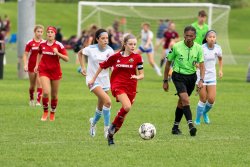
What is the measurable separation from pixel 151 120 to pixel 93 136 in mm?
3146

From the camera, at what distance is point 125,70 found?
1332cm

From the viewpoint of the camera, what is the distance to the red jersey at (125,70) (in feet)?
43.5

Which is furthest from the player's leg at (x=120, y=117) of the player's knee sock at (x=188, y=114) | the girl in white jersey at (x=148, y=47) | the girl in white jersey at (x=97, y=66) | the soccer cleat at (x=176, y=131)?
the girl in white jersey at (x=148, y=47)

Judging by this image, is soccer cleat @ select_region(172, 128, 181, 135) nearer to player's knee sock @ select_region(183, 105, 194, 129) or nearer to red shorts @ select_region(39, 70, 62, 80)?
player's knee sock @ select_region(183, 105, 194, 129)

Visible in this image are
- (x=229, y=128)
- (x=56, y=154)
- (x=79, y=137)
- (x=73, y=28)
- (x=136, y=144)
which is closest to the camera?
(x=56, y=154)

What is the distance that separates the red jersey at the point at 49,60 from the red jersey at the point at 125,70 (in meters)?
3.79

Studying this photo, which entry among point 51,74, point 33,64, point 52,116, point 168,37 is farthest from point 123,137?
point 168,37

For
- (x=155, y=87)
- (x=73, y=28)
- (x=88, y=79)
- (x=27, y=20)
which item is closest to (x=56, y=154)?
(x=88, y=79)

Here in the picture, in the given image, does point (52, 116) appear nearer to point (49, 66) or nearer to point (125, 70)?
point (49, 66)

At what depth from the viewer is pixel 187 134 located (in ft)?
48.4

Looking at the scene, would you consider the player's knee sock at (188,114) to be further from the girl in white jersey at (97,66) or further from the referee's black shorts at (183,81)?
the girl in white jersey at (97,66)

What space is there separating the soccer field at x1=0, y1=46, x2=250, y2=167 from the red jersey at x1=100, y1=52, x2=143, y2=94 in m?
0.92

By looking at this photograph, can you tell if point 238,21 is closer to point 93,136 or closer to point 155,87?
point 155,87

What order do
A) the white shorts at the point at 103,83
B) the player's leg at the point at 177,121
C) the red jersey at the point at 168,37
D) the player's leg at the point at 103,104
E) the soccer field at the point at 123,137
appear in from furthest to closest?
the red jersey at the point at 168,37 → the player's leg at the point at 177,121 → the white shorts at the point at 103,83 → the player's leg at the point at 103,104 → the soccer field at the point at 123,137
